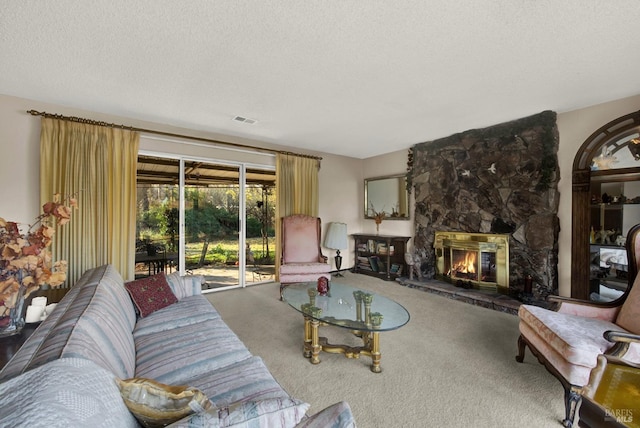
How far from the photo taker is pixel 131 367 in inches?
50.4

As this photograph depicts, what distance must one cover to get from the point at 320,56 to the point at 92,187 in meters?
2.94

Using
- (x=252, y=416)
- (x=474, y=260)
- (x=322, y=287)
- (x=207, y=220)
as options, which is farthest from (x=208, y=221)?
(x=474, y=260)

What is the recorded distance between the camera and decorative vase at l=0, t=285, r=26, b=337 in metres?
1.32

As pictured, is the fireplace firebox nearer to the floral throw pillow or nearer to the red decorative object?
the red decorative object

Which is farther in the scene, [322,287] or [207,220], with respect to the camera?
[207,220]

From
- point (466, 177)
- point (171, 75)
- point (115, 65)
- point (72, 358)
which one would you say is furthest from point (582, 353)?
point (115, 65)

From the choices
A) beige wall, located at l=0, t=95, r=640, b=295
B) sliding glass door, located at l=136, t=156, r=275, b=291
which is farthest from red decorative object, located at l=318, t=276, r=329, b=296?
beige wall, located at l=0, t=95, r=640, b=295

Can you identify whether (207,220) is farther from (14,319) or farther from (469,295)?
(469,295)

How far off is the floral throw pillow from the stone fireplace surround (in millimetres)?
3853

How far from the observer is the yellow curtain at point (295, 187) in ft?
14.8

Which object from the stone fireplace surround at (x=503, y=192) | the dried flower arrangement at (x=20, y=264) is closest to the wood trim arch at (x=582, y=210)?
the stone fireplace surround at (x=503, y=192)

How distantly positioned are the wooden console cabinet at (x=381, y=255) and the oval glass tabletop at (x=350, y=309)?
2296mm

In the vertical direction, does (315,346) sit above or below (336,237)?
below

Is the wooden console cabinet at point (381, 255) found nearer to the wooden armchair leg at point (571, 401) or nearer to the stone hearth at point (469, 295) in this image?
the stone hearth at point (469, 295)
